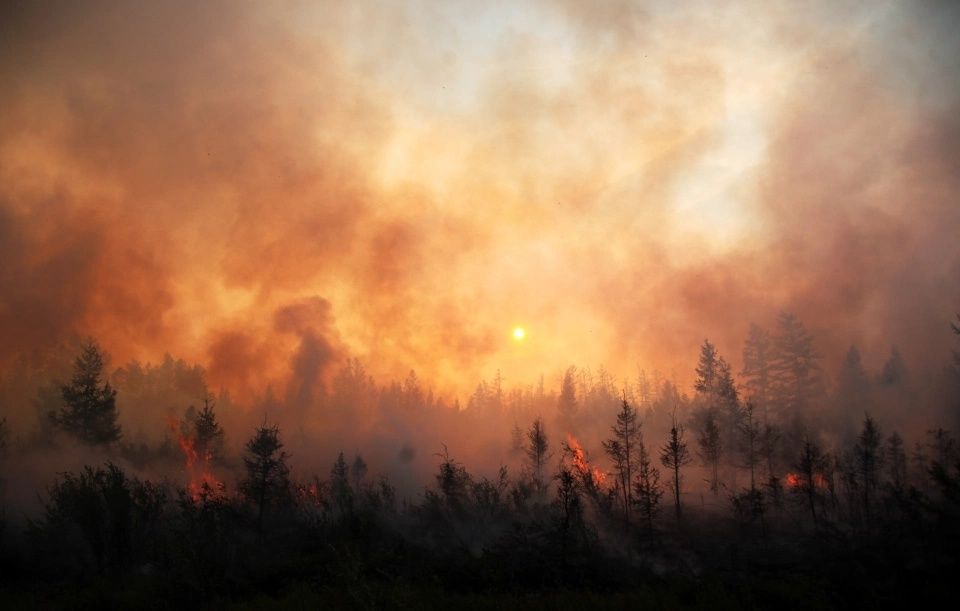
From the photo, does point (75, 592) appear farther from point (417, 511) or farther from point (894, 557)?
point (894, 557)

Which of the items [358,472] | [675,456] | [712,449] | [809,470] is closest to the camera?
[809,470]

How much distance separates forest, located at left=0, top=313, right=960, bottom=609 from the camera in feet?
76.0

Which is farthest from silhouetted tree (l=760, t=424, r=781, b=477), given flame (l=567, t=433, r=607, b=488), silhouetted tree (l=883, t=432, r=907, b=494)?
flame (l=567, t=433, r=607, b=488)

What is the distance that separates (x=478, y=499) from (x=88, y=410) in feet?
134

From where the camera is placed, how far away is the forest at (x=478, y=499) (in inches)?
912

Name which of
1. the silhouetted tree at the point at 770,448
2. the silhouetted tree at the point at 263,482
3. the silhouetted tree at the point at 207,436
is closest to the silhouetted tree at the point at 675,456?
the silhouetted tree at the point at 770,448

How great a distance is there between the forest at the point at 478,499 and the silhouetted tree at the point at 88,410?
0.20m

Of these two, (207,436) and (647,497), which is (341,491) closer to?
(207,436)

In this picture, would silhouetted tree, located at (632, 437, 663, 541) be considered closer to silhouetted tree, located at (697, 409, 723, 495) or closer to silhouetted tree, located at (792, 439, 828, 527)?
silhouetted tree, located at (697, 409, 723, 495)

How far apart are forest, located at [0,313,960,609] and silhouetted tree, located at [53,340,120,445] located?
0.20m

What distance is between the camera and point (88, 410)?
52781 millimetres

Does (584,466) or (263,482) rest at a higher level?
(584,466)

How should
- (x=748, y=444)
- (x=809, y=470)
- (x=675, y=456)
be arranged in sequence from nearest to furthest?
(x=809, y=470), (x=675, y=456), (x=748, y=444)

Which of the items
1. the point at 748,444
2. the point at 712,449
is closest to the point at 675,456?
the point at 712,449
